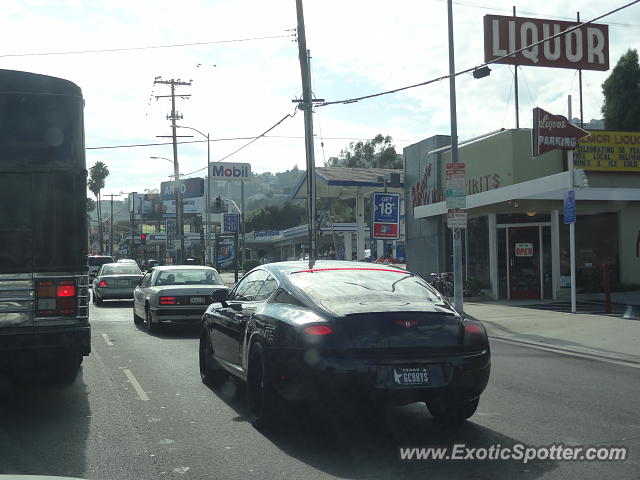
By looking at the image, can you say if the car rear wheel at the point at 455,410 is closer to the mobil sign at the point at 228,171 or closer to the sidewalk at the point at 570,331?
the sidewalk at the point at 570,331

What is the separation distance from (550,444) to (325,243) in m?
72.8

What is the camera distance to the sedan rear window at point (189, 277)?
15.6m

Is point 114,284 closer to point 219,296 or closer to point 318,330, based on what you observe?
point 219,296

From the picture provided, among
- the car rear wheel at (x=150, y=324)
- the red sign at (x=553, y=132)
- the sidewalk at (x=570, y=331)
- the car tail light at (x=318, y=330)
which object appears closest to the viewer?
the car tail light at (x=318, y=330)

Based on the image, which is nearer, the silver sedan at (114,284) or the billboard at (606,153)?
the billboard at (606,153)

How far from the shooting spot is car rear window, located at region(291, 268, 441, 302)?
260 inches

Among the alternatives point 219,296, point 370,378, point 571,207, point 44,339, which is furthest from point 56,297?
point 571,207

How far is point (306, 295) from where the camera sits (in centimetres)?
662

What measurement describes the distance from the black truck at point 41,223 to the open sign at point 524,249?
1769cm

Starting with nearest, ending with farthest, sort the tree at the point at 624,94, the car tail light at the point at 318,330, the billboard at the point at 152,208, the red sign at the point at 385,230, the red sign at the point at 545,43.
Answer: the car tail light at the point at 318,330 < the red sign at the point at 385,230 < the red sign at the point at 545,43 < the tree at the point at 624,94 < the billboard at the point at 152,208

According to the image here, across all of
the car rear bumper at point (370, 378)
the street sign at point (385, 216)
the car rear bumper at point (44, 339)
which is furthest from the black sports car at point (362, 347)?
the street sign at point (385, 216)

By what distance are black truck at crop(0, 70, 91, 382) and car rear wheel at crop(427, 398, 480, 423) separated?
361 centimetres

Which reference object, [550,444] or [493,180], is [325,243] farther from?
[550,444]

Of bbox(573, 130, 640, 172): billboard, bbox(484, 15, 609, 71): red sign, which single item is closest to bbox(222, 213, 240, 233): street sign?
bbox(484, 15, 609, 71): red sign
